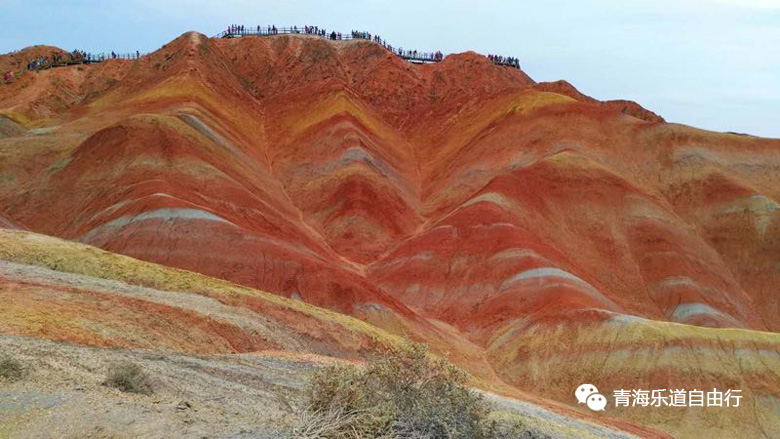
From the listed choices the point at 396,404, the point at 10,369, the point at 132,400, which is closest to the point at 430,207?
the point at 396,404

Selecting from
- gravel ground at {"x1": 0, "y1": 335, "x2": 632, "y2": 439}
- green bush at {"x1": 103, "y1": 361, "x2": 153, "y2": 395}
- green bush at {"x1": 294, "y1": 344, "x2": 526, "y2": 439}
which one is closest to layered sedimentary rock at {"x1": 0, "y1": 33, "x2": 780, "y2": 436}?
gravel ground at {"x1": 0, "y1": 335, "x2": 632, "y2": 439}

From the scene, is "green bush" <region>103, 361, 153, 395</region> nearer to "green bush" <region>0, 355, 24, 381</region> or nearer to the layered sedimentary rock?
"green bush" <region>0, 355, 24, 381</region>

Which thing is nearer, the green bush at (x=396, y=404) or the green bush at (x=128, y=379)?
the green bush at (x=396, y=404)

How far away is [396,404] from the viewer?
18812 mm

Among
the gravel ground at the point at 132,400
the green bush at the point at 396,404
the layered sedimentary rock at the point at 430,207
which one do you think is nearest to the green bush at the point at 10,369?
the gravel ground at the point at 132,400

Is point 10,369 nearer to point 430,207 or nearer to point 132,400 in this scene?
point 132,400

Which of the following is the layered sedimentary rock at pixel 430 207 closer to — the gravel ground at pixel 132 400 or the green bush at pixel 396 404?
the gravel ground at pixel 132 400

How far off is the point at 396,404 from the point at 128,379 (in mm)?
5455

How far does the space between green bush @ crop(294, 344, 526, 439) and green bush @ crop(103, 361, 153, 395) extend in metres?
3.46

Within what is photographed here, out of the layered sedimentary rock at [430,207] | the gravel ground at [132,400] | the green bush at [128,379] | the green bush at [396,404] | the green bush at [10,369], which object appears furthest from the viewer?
the layered sedimentary rock at [430,207]

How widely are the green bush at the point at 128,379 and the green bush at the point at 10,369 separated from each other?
5.39 feet

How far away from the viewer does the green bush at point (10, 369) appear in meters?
17.7

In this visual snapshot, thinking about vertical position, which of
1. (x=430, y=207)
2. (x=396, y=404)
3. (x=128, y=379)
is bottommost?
(x=430, y=207)

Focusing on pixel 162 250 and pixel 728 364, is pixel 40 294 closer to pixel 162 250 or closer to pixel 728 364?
pixel 162 250
